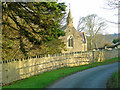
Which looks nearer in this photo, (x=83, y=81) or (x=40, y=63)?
(x=83, y=81)

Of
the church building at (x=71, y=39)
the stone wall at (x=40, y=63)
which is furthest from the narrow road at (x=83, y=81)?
the church building at (x=71, y=39)

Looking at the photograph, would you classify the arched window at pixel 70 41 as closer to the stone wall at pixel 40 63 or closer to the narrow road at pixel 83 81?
the stone wall at pixel 40 63

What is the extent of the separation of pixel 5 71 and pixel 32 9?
6357 mm

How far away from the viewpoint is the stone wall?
566 inches

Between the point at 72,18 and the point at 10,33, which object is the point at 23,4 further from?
the point at 72,18

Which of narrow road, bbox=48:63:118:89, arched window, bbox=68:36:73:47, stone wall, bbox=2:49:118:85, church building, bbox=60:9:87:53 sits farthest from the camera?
arched window, bbox=68:36:73:47

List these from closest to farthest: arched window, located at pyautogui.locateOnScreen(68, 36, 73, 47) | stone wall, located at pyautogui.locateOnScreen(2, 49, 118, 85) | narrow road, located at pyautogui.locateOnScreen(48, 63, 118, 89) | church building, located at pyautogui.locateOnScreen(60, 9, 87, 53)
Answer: narrow road, located at pyautogui.locateOnScreen(48, 63, 118, 89) → stone wall, located at pyautogui.locateOnScreen(2, 49, 118, 85) → church building, located at pyautogui.locateOnScreen(60, 9, 87, 53) → arched window, located at pyautogui.locateOnScreen(68, 36, 73, 47)

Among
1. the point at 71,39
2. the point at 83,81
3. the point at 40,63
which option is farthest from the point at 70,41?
the point at 83,81

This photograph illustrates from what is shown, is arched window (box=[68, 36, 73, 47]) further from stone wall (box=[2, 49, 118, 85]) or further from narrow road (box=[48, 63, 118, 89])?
narrow road (box=[48, 63, 118, 89])

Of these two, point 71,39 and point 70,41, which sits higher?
point 71,39

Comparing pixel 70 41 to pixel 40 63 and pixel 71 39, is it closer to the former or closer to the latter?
pixel 71 39

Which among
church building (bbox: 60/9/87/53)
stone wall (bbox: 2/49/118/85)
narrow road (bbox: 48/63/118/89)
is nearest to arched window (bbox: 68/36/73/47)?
church building (bbox: 60/9/87/53)

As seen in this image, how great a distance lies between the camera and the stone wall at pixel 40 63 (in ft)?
47.2

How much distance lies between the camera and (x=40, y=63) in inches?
761
